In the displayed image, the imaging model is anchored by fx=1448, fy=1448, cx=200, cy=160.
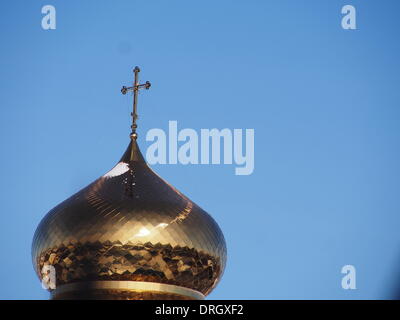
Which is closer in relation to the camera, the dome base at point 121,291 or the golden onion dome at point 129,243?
the dome base at point 121,291

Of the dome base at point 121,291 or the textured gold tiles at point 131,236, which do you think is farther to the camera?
the textured gold tiles at point 131,236

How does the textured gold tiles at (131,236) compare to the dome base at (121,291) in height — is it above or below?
above

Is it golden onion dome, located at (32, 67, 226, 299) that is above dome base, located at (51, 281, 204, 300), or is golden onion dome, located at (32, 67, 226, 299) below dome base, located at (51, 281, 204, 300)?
above

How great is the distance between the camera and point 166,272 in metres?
26.2

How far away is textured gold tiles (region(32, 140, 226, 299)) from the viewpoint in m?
26.0

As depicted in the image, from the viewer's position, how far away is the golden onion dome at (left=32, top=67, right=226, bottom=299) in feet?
85.1

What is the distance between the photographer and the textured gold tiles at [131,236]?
85.5 ft

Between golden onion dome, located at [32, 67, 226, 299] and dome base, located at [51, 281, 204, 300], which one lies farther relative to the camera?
golden onion dome, located at [32, 67, 226, 299]

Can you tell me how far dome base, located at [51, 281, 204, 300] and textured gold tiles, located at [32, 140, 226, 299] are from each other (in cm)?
7

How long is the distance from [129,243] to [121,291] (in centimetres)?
90

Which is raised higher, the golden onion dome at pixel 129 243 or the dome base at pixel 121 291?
the golden onion dome at pixel 129 243

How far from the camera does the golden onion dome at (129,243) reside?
85.1 feet
